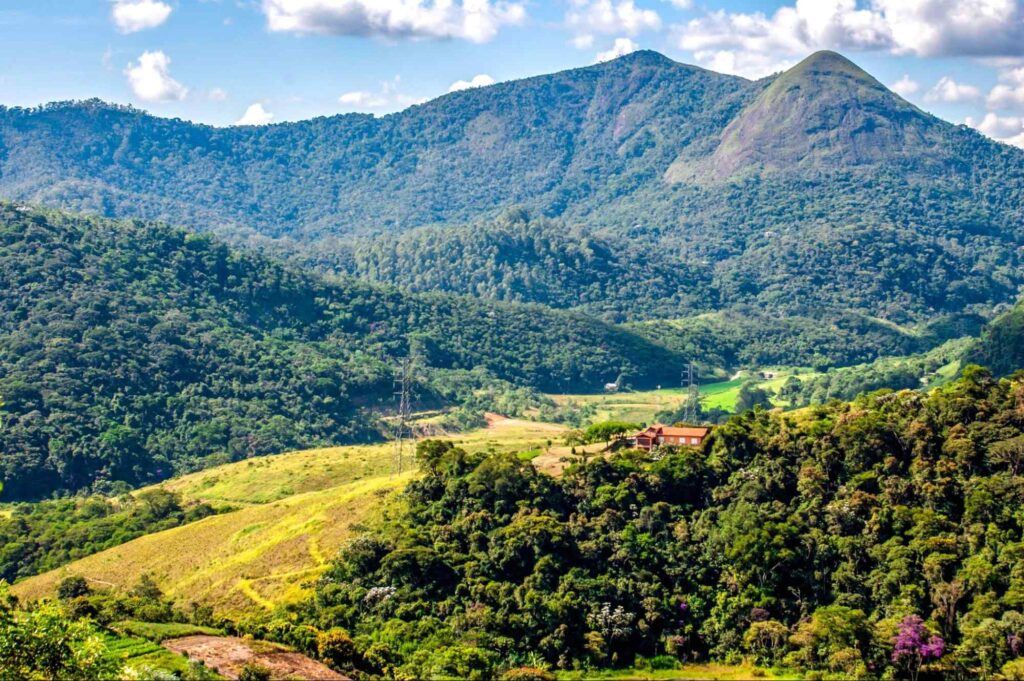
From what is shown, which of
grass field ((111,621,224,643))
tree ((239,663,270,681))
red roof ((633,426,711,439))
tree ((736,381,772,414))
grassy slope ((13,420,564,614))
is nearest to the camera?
tree ((239,663,270,681))

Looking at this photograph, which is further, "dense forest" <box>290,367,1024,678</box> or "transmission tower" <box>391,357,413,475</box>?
→ "transmission tower" <box>391,357,413,475</box>

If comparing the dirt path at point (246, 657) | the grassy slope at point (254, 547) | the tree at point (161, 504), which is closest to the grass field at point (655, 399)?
the grassy slope at point (254, 547)

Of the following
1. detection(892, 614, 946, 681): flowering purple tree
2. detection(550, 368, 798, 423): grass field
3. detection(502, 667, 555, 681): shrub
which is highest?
detection(550, 368, 798, 423): grass field

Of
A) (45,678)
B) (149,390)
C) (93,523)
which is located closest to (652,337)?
(149,390)

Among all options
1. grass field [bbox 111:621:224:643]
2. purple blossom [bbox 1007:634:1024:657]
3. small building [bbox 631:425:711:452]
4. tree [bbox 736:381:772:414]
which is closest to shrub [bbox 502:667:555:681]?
grass field [bbox 111:621:224:643]

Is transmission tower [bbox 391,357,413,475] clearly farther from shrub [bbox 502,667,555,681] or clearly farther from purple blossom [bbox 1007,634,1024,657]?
purple blossom [bbox 1007,634,1024,657]

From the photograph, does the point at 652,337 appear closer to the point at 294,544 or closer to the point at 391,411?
the point at 391,411
